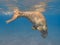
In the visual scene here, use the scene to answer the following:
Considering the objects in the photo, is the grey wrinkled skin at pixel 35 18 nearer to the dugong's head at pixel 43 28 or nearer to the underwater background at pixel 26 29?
the dugong's head at pixel 43 28

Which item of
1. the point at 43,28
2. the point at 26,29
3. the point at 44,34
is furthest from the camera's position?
the point at 26,29

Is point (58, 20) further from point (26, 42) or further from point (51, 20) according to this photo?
point (26, 42)

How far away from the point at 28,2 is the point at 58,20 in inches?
33.5

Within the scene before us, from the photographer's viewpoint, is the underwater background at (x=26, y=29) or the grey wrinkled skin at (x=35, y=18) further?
the underwater background at (x=26, y=29)

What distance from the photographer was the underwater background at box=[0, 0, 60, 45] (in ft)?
17.0

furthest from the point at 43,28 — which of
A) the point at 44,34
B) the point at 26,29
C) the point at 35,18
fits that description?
the point at 26,29

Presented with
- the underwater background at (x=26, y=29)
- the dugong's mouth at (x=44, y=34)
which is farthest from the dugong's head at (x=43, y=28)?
the underwater background at (x=26, y=29)

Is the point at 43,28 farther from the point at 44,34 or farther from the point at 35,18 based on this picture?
the point at 35,18

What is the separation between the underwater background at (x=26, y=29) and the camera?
518cm

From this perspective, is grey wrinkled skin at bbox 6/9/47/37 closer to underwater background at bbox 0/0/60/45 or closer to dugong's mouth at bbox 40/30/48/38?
dugong's mouth at bbox 40/30/48/38

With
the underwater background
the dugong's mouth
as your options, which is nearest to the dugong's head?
the dugong's mouth

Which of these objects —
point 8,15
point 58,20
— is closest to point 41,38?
point 58,20

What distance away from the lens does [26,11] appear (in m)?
5.09

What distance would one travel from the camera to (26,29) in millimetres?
5285
